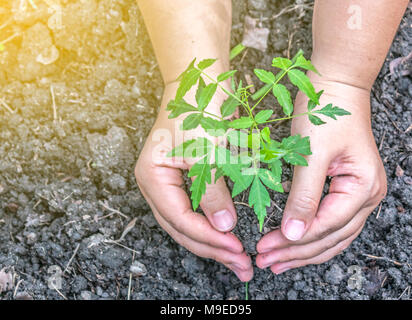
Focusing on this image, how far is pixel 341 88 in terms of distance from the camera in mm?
2037

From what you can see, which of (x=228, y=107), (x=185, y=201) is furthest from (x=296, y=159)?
(x=185, y=201)

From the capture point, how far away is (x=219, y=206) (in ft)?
6.26

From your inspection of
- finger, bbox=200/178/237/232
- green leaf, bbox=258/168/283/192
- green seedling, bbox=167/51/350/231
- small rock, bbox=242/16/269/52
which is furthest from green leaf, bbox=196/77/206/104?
small rock, bbox=242/16/269/52

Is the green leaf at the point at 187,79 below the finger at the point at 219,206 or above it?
above

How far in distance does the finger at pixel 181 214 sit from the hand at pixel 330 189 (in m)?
0.20

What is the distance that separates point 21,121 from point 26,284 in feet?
2.81

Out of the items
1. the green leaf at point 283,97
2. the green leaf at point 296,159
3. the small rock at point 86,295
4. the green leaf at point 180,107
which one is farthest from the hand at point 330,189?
the small rock at point 86,295

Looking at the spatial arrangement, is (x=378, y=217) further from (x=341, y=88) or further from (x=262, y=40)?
(x=262, y=40)

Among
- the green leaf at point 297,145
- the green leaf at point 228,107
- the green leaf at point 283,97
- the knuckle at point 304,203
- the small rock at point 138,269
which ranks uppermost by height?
Result: the green leaf at point 283,97

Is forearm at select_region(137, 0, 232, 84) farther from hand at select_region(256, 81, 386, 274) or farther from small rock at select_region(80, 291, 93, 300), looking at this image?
small rock at select_region(80, 291, 93, 300)

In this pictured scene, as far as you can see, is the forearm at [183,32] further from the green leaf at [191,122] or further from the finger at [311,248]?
the finger at [311,248]

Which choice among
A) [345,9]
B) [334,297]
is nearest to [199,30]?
[345,9]

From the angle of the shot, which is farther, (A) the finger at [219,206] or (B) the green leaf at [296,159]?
(A) the finger at [219,206]

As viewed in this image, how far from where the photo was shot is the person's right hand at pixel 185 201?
1.93 meters
